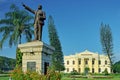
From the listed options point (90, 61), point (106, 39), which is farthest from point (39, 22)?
point (90, 61)

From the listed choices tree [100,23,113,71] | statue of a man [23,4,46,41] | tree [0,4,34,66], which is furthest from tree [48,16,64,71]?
statue of a man [23,4,46,41]

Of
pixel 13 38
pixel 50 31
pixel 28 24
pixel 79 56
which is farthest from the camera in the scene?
pixel 79 56

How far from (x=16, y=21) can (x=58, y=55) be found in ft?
99.6

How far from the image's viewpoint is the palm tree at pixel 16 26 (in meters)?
29.4

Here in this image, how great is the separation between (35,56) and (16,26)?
65.7ft

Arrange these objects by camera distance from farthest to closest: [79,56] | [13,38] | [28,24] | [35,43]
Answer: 1. [79,56]
2. [28,24]
3. [13,38]
4. [35,43]

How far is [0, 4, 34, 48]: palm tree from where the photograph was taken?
29359mm

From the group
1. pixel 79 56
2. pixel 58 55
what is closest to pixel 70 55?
pixel 79 56

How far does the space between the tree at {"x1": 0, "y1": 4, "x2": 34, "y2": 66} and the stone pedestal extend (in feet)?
56.9

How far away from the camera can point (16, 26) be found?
30.8 meters

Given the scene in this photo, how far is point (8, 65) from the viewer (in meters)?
105

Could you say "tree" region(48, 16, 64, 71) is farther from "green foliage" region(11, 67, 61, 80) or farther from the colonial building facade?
"green foliage" region(11, 67, 61, 80)

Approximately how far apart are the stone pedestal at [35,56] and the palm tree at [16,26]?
17345 mm

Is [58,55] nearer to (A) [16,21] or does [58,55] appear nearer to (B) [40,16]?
(A) [16,21]
